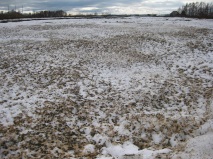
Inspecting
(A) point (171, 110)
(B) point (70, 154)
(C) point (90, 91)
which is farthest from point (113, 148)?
(C) point (90, 91)

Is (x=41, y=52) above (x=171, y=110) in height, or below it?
above

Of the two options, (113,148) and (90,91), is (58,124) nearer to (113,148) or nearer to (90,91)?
(113,148)

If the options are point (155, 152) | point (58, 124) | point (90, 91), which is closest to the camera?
point (155, 152)

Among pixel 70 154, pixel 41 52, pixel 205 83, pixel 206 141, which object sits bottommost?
pixel 70 154

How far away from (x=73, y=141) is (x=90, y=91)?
3.73 meters

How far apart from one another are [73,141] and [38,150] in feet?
3.72

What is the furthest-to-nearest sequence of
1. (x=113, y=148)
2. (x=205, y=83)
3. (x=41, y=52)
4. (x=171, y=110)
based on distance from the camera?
1. (x=41, y=52)
2. (x=205, y=83)
3. (x=171, y=110)
4. (x=113, y=148)

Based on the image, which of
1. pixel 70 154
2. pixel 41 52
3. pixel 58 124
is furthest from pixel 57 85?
pixel 41 52

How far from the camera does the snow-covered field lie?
21.6 feet

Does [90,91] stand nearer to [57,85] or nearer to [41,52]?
[57,85]

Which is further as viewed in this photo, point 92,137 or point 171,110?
point 171,110

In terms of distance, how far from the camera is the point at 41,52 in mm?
16156

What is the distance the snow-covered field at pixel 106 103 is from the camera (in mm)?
6578

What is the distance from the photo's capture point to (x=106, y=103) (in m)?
9.38
